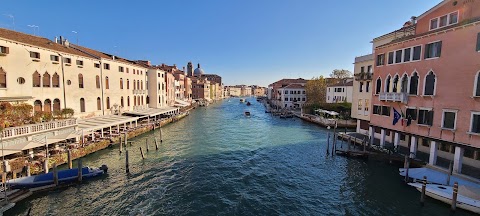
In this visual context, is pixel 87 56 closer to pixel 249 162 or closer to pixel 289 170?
pixel 249 162

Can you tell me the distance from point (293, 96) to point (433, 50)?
190ft

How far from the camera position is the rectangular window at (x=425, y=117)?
1706cm

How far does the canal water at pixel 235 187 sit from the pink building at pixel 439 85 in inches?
155

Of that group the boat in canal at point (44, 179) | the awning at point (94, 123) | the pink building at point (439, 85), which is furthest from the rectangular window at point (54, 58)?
the pink building at point (439, 85)

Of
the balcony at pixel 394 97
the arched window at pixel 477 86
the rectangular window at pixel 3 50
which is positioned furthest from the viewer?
the balcony at pixel 394 97

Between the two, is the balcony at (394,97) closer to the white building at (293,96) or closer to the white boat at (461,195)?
the white boat at (461,195)

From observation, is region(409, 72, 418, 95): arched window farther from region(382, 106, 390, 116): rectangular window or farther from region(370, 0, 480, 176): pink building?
region(382, 106, 390, 116): rectangular window

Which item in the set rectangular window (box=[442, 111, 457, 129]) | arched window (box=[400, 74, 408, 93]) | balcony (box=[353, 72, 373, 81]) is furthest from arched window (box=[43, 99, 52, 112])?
balcony (box=[353, 72, 373, 81])

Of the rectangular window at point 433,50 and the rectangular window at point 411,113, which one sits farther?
the rectangular window at point 411,113

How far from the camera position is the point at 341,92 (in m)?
54.9

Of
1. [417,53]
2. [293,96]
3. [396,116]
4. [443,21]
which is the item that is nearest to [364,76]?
[396,116]

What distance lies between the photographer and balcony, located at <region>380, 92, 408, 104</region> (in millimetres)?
18969

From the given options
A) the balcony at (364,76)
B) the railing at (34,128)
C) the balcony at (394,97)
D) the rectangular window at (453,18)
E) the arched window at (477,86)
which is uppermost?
the rectangular window at (453,18)

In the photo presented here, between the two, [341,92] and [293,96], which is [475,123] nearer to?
[341,92]
